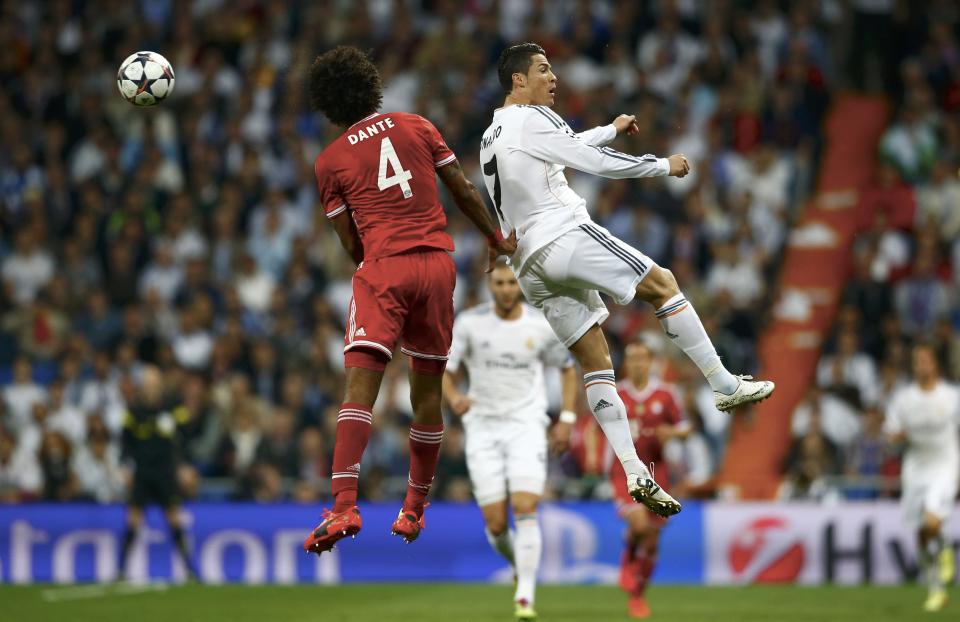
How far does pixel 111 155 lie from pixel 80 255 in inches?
70.0

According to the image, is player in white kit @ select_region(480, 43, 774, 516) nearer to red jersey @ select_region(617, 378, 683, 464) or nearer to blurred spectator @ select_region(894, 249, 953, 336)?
red jersey @ select_region(617, 378, 683, 464)

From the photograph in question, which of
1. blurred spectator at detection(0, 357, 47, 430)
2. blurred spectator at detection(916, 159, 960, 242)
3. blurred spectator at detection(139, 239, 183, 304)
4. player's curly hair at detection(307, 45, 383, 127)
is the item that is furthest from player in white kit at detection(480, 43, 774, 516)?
blurred spectator at detection(139, 239, 183, 304)

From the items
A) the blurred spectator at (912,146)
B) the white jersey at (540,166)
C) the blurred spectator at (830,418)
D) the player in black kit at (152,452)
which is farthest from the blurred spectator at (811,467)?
the white jersey at (540,166)

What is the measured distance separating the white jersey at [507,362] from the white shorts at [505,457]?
0.10 metres

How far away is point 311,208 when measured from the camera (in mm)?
20969

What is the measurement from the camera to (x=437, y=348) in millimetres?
9445

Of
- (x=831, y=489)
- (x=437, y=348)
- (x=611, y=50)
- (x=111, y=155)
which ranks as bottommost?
(x=831, y=489)

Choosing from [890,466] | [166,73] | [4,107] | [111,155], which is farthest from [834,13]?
[166,73]

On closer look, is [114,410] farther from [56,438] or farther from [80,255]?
[80,255]

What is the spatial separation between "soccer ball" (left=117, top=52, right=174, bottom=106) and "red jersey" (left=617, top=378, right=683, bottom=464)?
5.47m

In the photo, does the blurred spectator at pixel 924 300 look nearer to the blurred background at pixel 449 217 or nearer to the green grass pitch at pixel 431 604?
the blurred background at pixel 449 217

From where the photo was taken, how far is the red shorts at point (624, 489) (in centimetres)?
1391

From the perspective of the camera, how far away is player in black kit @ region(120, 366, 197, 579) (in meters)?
17.2

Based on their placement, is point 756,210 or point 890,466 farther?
point 756,210
